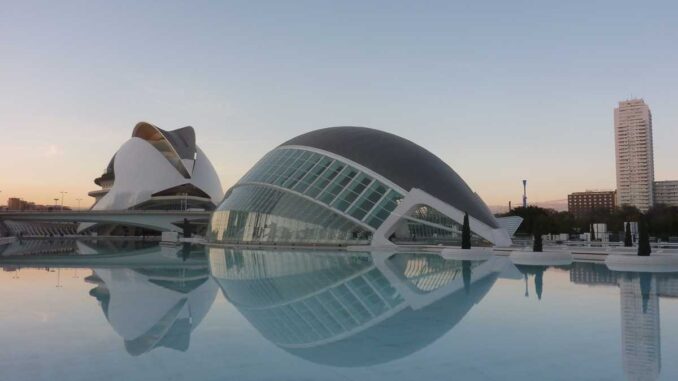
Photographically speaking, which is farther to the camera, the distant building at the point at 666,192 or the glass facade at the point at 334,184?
the distant building at the point at 666,192

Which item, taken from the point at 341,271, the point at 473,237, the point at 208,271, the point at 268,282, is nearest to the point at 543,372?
the point at 268,282

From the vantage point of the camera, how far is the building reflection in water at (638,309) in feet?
21.1

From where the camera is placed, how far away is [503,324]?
29.9 feet

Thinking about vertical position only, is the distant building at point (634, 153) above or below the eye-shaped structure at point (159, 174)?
above

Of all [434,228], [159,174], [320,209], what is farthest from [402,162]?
[159,174]

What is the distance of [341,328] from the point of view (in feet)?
29.4

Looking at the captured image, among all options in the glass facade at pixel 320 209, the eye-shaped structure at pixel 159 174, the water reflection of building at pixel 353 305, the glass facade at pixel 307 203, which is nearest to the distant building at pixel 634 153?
the eye-shaped structure at pixel 159 174

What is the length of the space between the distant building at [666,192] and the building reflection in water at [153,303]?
549 feet

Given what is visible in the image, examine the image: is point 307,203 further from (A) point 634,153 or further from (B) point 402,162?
(A) point 634,153

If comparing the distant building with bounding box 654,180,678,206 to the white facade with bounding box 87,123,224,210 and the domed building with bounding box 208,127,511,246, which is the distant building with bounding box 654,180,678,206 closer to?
the white facade with bounding box 87,123,224,210

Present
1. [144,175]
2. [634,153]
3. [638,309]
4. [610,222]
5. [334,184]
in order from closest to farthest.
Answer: [638,309] < [334,184] < [610,222] < [144,175] < [634,153]

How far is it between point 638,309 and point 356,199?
24382mm

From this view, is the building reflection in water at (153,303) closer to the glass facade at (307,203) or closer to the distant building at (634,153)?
the glass facade at (307,203)

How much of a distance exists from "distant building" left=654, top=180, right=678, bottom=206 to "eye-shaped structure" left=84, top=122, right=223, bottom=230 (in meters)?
136
